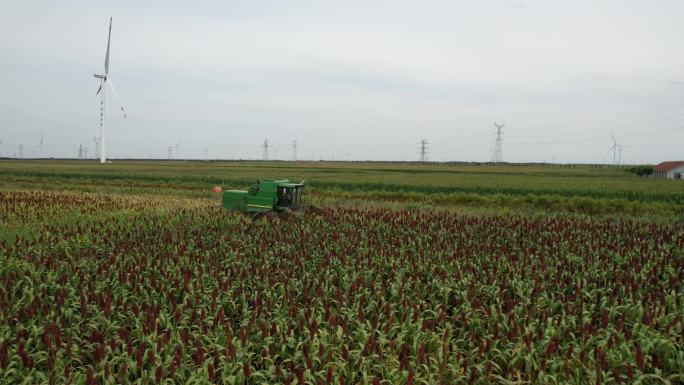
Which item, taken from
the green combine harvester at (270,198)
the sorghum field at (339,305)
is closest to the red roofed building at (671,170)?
the sorghum field at (339,305)

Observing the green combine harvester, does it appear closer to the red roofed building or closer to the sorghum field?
the sorghum field

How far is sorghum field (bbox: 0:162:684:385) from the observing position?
5594 mm

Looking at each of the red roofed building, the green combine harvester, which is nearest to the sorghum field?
the green combine harvester

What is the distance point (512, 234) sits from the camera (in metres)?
14.4

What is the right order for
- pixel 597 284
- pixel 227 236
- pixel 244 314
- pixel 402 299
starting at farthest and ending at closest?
pixel 227 236 < pixel 597 284 < pixel 402 299 < pixel 244 314

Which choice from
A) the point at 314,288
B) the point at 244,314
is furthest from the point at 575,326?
the point at 244,314

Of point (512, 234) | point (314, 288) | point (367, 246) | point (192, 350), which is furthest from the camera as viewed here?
point (512, 234)

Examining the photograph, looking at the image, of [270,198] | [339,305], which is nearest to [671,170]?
[270,198]

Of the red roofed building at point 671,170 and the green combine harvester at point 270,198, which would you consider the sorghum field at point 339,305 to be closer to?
the green combine harvester at point 270,198

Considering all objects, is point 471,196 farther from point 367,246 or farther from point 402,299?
point 402,299

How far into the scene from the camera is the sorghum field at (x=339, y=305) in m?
5.59

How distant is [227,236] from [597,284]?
9246 millimetres

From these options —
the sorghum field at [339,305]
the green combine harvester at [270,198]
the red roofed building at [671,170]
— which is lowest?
the sorghum field at [339,305]

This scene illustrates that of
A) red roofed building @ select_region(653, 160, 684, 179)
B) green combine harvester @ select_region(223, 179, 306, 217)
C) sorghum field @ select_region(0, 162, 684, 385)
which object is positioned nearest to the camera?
sorghum field @ select_region(0, 162, 684, 385)
